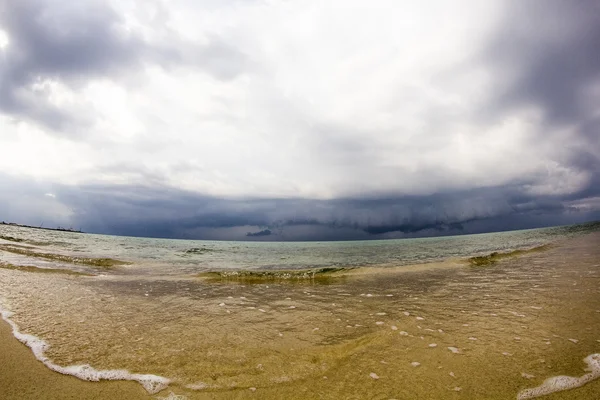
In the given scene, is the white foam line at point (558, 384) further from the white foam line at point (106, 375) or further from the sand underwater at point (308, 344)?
the white foam line at point (106, 375)

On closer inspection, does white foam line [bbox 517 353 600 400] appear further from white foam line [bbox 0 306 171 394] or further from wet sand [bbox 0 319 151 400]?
wet sand [bbox 0 319 151 400]

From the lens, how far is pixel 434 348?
5.45 metres

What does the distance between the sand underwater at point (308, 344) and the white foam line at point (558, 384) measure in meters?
0.02

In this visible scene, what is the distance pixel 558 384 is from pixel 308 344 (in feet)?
13.2

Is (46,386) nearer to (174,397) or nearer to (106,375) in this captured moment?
(106,375)

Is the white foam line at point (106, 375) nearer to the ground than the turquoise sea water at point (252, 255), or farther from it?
farther from it

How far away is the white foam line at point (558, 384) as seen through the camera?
3.82 meters

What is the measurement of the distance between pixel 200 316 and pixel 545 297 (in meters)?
10.4

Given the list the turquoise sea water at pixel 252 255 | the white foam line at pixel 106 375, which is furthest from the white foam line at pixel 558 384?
the turquoise sea water at pixel 252 255

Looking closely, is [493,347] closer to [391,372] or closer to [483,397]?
[483,397]

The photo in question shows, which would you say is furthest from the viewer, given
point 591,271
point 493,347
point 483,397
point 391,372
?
point 591,271

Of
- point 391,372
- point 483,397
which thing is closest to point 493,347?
point 483,397

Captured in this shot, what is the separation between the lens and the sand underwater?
4.17 m

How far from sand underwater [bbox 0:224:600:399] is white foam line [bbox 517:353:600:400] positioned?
0.08 feet
